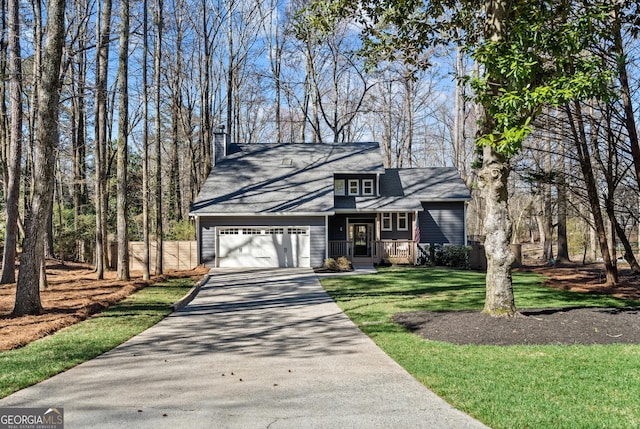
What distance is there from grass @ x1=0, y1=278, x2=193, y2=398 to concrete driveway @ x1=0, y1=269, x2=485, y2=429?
26 centimetres

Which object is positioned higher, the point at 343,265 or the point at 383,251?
the point at 383,251

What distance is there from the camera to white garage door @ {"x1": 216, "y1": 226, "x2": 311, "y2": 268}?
73.9 ft

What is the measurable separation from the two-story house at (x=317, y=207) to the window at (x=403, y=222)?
0.17ft

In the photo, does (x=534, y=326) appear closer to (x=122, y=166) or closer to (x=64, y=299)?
(x=64, y=299)

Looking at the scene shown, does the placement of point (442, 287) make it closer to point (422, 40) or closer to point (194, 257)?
point (422, 40)

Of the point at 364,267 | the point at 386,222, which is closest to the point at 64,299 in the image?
the point at 364,267

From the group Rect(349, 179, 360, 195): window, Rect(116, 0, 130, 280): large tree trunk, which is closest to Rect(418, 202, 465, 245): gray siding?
Rect(349, 179, 360, 195): window

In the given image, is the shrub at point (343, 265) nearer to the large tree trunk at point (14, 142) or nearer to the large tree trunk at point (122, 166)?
the large tree trunk at point (122, 166)

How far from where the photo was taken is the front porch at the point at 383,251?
23.8 meters

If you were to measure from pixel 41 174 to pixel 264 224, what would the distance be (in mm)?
12954

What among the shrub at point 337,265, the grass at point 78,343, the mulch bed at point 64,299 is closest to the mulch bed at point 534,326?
the grass at point 78,343

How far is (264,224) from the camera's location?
22594 millimetres

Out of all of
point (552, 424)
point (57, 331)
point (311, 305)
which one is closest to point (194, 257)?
point (311, 305)

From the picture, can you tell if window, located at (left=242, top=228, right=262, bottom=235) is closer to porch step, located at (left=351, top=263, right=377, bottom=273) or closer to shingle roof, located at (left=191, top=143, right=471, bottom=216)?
shingle roof, located at (left=191, top=143, right=471, bottom=216)
